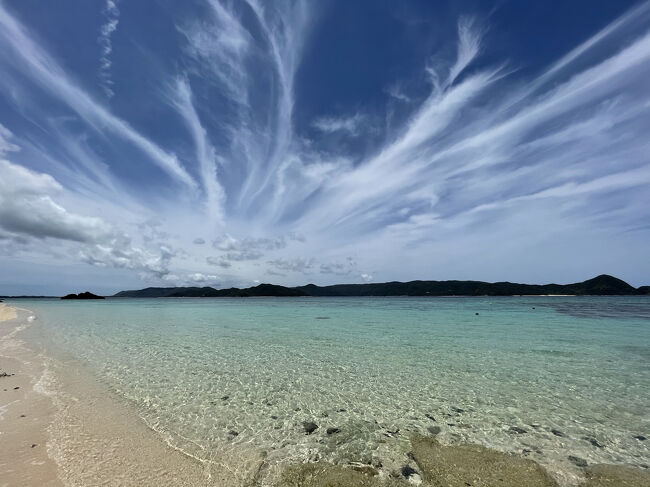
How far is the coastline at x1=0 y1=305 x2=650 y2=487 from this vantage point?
565 centimetres

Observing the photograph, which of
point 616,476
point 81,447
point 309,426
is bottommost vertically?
point 616,476

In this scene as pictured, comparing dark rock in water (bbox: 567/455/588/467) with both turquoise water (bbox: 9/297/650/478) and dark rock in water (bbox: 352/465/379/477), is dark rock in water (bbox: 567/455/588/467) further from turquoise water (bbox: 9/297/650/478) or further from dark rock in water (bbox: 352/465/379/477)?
dark rock in water (bbox: 352/465/379/477)

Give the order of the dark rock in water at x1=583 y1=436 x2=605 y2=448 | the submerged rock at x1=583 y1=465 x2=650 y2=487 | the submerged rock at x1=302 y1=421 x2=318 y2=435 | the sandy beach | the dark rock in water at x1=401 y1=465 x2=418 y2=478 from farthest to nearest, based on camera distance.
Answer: the submerged rock at x1=302 y1=421 x2=318 y2=435 < the dark rock in water at x1=583 y1=436 x2=605 y2=448 < the dark rock in water at x1=401 y1=465 x2=418 y2=478 < the submerged rock at x1=583 y1=465 x2=650 y2=487 < the sandy beach

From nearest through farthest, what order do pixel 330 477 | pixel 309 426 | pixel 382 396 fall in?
pixel 330 477
pixel 309 426
pixel 382 396

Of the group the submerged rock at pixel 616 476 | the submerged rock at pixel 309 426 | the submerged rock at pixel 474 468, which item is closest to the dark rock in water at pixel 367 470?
the submerged rock at pixel 474 468

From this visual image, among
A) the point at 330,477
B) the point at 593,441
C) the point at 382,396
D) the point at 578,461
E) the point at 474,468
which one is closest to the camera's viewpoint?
the point at 330,477

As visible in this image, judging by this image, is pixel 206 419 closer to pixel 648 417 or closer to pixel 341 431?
pixel 341 431

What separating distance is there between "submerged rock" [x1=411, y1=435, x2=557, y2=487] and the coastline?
19 millimetres

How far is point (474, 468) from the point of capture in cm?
609

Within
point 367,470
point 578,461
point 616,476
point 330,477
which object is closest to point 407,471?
point 367,470

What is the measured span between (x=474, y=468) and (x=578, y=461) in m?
2.39

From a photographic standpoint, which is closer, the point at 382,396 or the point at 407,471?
the point at 407,471

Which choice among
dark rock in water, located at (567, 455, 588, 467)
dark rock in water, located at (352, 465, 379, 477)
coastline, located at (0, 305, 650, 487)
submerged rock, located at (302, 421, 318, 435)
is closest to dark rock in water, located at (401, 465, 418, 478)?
coastline, located at (0, 305, 650, 487)

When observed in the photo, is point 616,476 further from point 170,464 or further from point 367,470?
point 170,464
